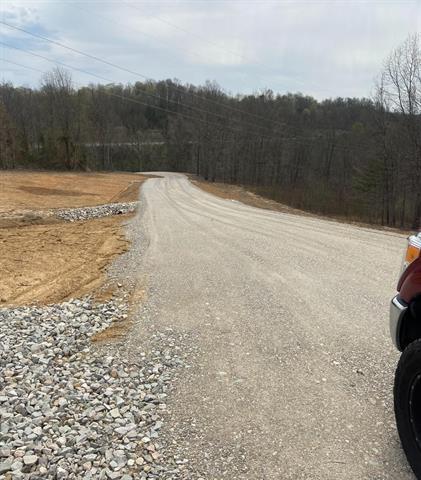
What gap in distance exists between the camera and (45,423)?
3289 millimetres

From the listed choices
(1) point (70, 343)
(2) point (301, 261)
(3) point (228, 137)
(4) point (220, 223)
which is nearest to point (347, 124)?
(3) point (228, 137)

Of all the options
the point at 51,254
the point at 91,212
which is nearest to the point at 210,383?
the point at 51,254

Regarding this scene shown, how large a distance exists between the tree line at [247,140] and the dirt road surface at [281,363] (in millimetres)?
25187

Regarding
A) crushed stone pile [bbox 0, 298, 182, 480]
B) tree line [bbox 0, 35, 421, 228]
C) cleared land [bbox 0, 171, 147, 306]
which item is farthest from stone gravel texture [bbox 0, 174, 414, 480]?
tree line [bbox 0, 35, 421, 228]

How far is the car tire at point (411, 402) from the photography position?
2.52 m

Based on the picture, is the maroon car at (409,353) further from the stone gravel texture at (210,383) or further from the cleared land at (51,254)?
the cleared land at (51,254)

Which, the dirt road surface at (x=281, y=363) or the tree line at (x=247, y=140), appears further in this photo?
the tree line at (x=247, y=140)

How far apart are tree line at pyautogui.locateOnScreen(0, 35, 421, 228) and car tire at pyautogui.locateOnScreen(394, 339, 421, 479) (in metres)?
29.5

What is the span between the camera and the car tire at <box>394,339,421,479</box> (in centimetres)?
252

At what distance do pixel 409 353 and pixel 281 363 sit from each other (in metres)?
1.88

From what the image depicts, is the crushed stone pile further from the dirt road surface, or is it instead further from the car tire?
the car tire

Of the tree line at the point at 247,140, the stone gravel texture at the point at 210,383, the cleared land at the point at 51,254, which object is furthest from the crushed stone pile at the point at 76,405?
the tree line at the point at 247,140

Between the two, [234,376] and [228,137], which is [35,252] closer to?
[234,376]

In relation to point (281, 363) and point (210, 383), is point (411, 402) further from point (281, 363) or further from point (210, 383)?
point (210, 383)
